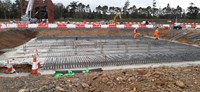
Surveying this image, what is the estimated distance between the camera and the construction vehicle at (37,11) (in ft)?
106

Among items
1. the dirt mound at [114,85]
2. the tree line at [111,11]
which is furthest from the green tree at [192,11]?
the dirt mound at [114,85]

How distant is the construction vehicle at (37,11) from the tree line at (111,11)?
115 feet

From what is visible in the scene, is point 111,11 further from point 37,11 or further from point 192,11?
point 37,11

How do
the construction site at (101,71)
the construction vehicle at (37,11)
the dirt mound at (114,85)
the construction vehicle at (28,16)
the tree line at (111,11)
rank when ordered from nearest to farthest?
the dirt mound at (114,85)
the construction site at (101,71)
the construction vehicle at (37,11)
the construction vehicle at (28,16)
the tree line at (111,11)

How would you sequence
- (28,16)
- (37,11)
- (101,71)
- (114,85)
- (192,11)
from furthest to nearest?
1. (192,11)
2. (37,11)
3. (28,16)
4. (101,71)
5. (114,85)

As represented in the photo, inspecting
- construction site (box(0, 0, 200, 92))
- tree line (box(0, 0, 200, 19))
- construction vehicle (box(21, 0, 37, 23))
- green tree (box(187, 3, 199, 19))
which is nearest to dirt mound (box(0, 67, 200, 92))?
construction site (box(0, 0, 200, 92))

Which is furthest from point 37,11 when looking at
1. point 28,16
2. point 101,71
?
point 101,71

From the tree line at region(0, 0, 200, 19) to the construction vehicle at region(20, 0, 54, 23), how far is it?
34.9 metres

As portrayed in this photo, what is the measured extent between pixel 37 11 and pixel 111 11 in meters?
62.5

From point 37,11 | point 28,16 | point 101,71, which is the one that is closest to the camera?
point 101,71

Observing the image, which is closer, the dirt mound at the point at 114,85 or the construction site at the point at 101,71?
the dirt mound at the point at 114,85

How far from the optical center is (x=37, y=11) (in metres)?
36.8

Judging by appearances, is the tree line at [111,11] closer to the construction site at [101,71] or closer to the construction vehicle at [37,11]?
the construction vehicle at [37,11]

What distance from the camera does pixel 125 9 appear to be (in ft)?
318
